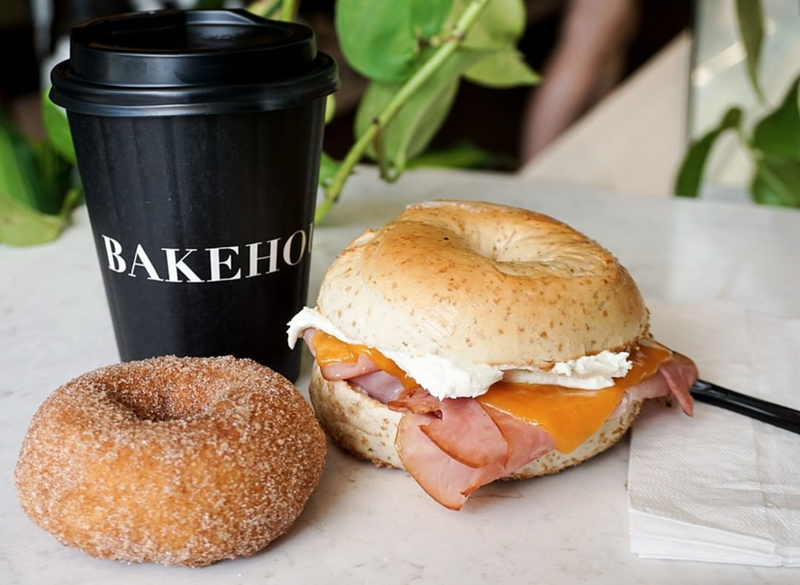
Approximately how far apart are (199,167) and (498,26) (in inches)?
36.7

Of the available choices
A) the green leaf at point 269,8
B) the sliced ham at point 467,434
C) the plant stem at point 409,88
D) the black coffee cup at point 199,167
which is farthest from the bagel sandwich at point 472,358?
the green leaf at point 269,8

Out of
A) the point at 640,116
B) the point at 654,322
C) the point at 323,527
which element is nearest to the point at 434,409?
the point at 323,527

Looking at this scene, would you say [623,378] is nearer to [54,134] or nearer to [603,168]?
[54,134]

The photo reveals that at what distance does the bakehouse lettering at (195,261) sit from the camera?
119 cm

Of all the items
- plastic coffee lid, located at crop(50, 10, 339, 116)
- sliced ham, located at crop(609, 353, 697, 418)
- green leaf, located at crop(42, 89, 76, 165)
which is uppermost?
plastic coffee lid, located at crop(50, 10, 339, 116)

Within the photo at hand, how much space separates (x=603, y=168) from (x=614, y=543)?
228 cm

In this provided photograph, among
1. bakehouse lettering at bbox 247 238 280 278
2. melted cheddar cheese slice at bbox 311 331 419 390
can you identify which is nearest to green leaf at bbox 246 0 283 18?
bakehouse lettering at bbox 247 238 280 278

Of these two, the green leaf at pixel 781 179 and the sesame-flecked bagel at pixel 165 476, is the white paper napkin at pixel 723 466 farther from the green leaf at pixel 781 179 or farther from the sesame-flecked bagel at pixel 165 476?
the green leaf at pixel 781 179

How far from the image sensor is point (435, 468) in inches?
41.6

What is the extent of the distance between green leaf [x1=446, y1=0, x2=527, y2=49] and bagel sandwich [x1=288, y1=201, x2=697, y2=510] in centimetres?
80

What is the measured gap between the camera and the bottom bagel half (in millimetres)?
1120

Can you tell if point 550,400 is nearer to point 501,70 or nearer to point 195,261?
point 195,261

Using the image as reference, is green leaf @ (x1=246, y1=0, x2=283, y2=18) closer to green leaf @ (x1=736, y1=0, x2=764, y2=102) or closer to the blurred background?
the blurred background

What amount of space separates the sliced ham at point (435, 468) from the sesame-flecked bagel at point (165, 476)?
111mm
